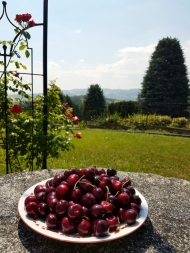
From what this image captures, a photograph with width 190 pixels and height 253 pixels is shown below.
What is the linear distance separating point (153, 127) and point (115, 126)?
1925mm

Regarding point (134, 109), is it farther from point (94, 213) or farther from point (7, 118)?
point (94, 213)

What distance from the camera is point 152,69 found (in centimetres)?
1647

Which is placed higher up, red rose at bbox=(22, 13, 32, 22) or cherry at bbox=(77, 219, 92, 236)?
red rose at bbox=(22, 13, 32, 22)

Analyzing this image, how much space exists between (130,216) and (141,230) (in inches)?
10.1

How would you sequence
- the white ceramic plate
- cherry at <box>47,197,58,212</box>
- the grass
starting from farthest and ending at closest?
the grass
cherry at <box>47,197,58,212</box>
the white ceramic plate

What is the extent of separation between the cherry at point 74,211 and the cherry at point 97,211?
57mm

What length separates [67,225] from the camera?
3.59 ft

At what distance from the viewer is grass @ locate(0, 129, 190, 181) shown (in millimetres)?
4723

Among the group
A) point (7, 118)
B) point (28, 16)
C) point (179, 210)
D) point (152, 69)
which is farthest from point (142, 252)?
point (152, 69)

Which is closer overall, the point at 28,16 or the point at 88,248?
the point at 88,248

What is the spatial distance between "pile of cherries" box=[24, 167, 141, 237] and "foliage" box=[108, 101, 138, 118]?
12.6 metres

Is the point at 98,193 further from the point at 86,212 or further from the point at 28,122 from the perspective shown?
the point at 28,122

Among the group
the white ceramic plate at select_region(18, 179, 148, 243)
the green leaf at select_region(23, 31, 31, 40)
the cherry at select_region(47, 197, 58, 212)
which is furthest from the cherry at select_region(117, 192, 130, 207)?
the green leaf at select_region(23, 31, 31, 40)

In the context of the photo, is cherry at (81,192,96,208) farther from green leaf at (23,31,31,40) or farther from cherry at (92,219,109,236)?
green leaf at (23,31,31,40)
